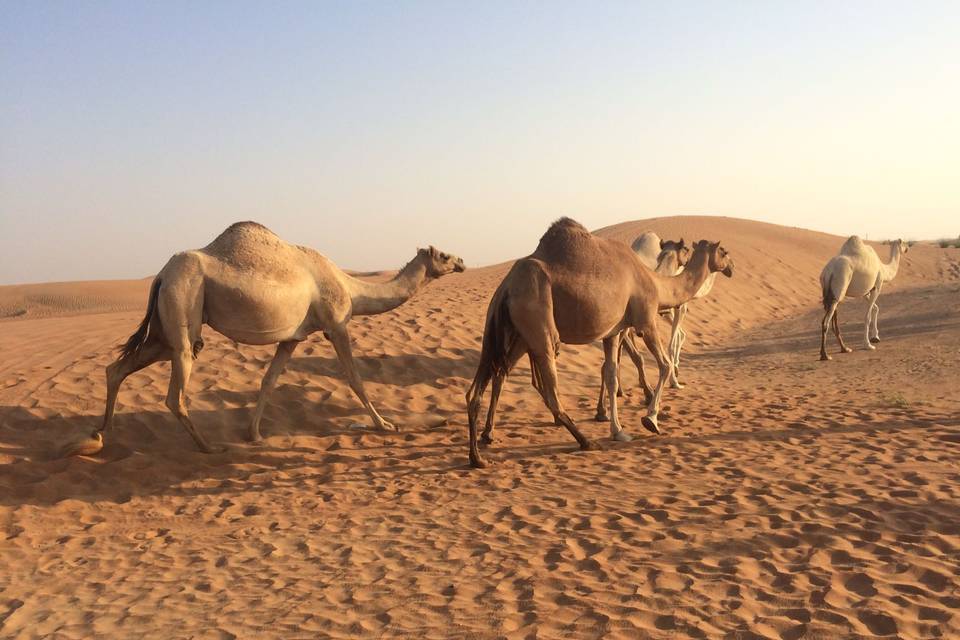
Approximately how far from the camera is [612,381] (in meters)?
8.91

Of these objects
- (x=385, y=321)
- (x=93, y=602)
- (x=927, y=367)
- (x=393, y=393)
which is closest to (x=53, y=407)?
(x=393, y=393)

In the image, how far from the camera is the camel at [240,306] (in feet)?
26.1

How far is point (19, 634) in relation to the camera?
4.70m

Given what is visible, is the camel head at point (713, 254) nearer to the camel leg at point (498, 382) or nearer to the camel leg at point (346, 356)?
the camel leg at point (498, 382)

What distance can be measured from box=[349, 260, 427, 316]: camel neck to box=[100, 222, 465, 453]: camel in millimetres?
72

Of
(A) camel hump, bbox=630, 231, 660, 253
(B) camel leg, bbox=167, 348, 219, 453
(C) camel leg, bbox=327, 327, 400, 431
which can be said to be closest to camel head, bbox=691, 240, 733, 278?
(A) camel hump, bbox=630, 231, 660, 253

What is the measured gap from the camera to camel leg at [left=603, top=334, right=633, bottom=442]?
8.71 meters

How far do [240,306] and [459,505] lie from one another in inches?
127

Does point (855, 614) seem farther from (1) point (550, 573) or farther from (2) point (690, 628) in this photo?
(1) point (550, 573)

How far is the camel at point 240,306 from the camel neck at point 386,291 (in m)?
0.07

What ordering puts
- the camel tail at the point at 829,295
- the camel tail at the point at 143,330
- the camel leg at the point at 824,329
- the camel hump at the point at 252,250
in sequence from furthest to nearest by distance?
the camel tail at the point at 829,295 < the camel leg at the point at 824,329 < the camel hump at the point at 252,250 < the camel tail at the point at 143,330

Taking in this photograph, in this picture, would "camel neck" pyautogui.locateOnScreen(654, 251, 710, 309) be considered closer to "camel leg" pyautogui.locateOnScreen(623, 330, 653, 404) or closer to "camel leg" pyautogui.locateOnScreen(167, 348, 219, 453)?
"camel leg" pyautogui.locateOnScreen(623, 330, 653, 404)

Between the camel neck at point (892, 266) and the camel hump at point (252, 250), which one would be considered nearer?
the camel hump at point (252, 250)

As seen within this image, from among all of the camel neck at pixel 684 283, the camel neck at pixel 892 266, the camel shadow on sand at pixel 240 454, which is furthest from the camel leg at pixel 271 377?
the camel neck at pixel 892 266
